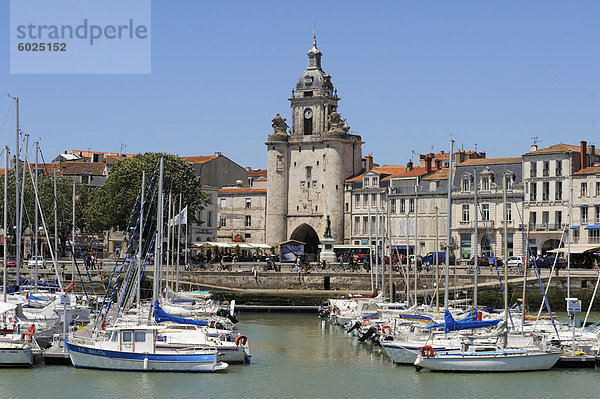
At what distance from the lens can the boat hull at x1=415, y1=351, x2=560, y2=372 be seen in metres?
38.2

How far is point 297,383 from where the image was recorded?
38.4 metres

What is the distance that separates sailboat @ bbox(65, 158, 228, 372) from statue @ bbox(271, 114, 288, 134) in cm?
6332

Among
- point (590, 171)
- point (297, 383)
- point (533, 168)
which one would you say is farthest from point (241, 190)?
point (297, 383)

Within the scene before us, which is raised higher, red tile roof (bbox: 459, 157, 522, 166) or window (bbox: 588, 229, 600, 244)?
red tile roof (bbox: 459, 157, 522, 166)

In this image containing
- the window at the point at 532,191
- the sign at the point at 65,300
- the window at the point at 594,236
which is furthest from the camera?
the window at the point at 532,191

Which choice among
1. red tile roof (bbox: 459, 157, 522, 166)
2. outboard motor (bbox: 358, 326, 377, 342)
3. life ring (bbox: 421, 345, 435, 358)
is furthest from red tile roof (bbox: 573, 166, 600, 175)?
life ring (bbox: 421, 345, 435, 358)

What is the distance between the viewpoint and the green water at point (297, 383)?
1404 inches

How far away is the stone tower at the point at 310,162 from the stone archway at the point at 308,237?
0.09m

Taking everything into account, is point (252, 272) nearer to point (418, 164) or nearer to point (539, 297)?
point (539, 297)

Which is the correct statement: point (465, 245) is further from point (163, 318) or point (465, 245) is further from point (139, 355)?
point (139, 355)

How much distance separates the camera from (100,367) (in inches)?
1485

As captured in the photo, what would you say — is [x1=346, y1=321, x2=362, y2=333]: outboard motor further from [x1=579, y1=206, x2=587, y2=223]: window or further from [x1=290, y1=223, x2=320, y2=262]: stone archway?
[x1=290, y1=223, x2=320, y2=262]: stone archway

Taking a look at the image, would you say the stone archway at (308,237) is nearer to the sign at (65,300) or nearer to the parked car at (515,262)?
the parked car at (515,262)

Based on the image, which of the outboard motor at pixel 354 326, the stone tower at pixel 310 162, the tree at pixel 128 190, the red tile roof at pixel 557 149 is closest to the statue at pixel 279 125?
the stone tower at pixel 310 162
